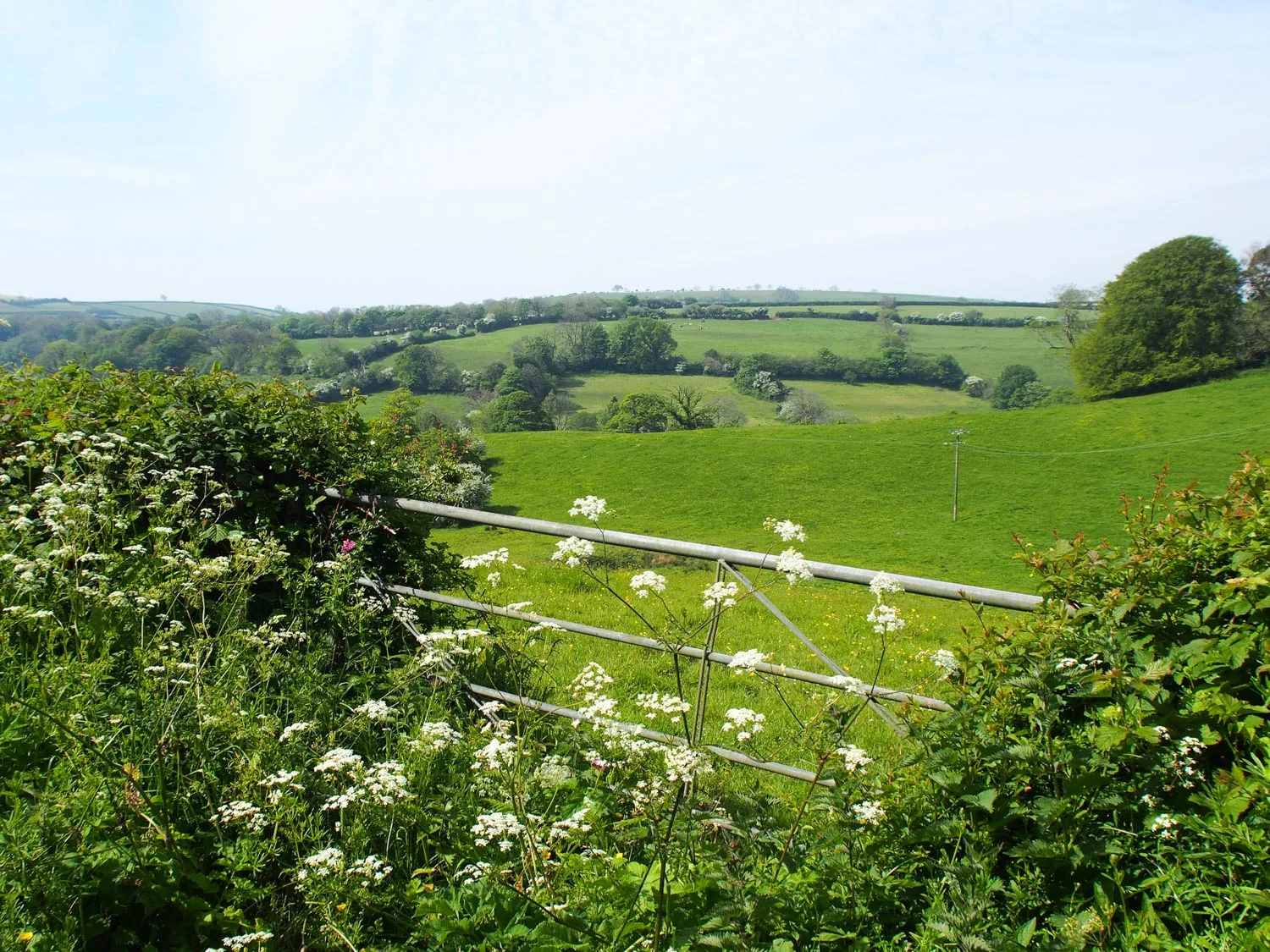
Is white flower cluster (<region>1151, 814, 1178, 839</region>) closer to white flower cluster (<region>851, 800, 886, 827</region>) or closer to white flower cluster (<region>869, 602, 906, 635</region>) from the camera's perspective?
white flower cluster (<region>851, 800, 886, 827</region>)

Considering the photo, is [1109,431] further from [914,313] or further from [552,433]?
[914,313]

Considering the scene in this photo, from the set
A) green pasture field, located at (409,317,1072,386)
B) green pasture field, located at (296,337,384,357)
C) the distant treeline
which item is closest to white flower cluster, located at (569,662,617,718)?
green pasture field, located at (296,337,384,357)

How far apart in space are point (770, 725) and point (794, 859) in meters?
3.13

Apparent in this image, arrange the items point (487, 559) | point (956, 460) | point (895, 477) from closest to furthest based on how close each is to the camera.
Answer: point (487, 559) < point (956, 460) < point (895, 477)

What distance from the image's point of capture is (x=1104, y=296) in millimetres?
49812

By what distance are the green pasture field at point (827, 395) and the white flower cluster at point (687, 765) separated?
6147 centimetres

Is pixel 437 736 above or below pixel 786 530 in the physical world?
below

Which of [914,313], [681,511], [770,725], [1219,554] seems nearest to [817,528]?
[681,511]

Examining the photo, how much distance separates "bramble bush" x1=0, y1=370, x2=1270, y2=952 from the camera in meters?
1.86

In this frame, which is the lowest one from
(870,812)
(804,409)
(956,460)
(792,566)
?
(804,409)

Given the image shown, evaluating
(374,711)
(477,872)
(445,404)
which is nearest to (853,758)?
(477,872)

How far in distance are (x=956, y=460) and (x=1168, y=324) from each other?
24474 millimetres

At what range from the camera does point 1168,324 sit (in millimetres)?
45844

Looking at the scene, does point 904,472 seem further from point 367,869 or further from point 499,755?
point 367,869
